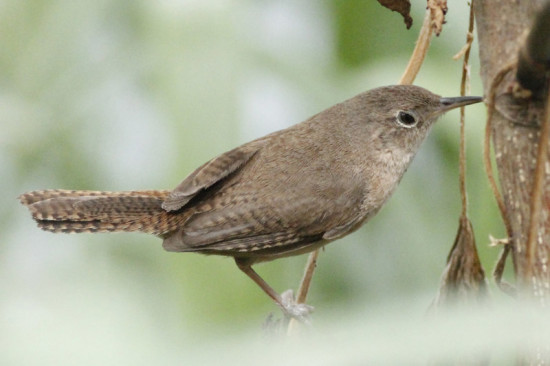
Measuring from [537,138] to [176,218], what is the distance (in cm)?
128

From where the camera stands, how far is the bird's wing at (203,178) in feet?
7.75

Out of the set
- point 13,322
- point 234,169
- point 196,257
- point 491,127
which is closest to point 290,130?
point 234,169

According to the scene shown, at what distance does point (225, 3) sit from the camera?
2064 millimetres

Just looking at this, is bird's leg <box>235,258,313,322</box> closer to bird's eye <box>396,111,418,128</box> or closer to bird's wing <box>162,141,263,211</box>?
bird's wing <box>162,141,263,211</box>

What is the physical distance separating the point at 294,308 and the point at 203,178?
674 millimetres

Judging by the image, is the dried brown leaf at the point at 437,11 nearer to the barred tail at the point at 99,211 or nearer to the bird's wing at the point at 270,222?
the bird's wing at the point at 270,222

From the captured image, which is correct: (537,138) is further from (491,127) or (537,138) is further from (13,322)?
(13,322)

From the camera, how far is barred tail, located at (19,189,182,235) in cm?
224

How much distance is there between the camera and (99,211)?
92.3 inches

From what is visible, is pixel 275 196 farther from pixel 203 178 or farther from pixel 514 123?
pixel 514 123

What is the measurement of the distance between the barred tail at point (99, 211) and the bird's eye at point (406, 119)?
0.85 meters

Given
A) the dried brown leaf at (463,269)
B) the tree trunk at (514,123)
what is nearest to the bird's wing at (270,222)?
the dried brown leaf at (463,269)

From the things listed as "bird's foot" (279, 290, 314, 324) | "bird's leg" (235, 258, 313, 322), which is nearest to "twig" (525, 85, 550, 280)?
"bird's foot" (279, 290, 314, 324)

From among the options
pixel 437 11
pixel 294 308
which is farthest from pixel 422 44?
pixel 294 308
